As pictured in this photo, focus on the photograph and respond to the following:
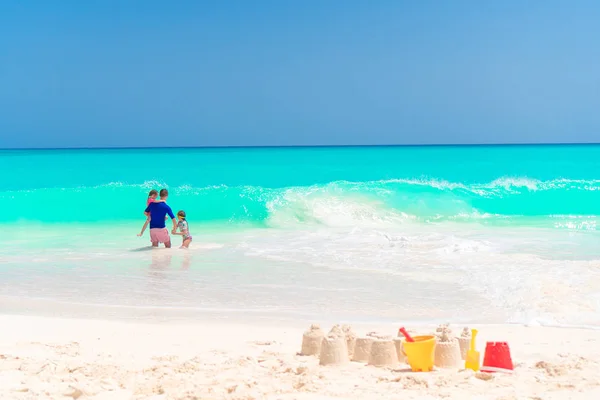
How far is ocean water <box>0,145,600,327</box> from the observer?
7234mm

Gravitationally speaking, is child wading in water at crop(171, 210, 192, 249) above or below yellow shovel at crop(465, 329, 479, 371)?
above

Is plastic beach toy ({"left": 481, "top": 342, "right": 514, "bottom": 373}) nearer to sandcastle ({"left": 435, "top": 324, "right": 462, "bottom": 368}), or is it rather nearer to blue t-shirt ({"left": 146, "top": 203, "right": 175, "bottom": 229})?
sandcastle ({"left": 435, "top": 324, "right": 462, "bottom": 368})

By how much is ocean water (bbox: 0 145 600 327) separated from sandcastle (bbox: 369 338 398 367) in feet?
5.84

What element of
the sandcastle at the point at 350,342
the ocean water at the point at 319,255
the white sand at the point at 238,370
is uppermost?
the ocean water at the point at 319,255

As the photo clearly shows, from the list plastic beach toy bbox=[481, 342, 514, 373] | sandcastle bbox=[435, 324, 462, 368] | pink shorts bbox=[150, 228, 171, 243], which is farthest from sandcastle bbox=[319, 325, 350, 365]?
pink shorts bbox=[150, 228, 171, 243]

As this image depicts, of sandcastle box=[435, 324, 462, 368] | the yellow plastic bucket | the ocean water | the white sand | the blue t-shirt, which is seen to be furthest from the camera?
the blue t-shirt

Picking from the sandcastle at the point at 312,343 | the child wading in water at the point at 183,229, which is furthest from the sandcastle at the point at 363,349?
the child wading in water at the point at 183,229

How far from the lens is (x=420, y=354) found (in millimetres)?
4664

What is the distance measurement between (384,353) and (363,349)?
0.19 metres

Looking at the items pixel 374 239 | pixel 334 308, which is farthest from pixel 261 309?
pixel 374 239

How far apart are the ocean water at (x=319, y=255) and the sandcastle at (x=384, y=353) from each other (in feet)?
5.84

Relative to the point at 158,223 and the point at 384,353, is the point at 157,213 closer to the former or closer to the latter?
the point at 158,223

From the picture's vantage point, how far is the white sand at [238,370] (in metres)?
4.25

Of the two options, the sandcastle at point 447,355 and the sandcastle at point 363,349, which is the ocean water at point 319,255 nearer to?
the sandcastle at point 363,349
